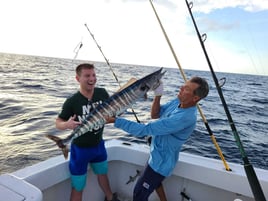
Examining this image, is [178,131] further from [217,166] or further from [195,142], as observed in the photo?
[195,142]

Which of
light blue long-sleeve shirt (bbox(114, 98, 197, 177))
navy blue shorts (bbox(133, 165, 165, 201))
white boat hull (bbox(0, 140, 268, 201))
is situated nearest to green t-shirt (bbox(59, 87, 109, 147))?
white boat hull (bbox(0, 140, 268, 201))

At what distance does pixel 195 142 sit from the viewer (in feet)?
27.3

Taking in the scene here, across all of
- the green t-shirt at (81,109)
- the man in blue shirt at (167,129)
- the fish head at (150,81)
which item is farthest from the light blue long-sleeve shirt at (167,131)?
the green t-shirt at (81,109)

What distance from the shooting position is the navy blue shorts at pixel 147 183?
279 centimetres

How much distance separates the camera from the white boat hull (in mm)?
2870

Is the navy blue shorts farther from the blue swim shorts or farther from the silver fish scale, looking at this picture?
the silver fish scale

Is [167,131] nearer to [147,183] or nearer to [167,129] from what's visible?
[167,129]

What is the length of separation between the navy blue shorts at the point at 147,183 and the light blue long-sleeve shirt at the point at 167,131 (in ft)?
0.18

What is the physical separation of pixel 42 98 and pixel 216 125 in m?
9.02

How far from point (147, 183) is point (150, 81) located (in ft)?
3.77

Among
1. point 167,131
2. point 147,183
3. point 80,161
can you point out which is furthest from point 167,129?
point 80,161

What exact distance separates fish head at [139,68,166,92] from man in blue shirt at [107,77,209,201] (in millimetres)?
227

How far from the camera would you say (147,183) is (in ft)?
9.18

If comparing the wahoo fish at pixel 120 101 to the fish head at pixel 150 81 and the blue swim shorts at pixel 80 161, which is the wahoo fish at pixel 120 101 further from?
the blue swim shorts at pixel 80 161
